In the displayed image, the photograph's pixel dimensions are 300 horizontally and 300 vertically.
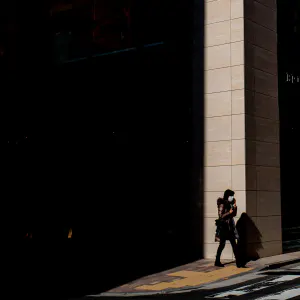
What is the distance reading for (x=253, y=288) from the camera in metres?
11.6

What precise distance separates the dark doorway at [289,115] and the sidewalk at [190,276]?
78.5 inches

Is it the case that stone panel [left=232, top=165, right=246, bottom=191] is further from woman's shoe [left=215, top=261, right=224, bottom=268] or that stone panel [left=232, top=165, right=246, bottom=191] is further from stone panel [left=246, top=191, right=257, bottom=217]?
woman's shoe [left=215, top=261, right=224, bottom=268]

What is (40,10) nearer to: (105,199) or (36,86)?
(36,86)

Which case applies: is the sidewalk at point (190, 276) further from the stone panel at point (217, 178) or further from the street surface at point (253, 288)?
the stone panel at point (217, 178)

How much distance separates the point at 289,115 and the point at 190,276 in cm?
704

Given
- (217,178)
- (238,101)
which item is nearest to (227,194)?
(217,178)

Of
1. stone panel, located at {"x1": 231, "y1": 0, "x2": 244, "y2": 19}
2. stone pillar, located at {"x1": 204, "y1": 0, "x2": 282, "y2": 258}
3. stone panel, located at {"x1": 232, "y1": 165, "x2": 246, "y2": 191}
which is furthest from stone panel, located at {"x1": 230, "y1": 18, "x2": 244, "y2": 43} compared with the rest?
stone panel, located at {"x1": 232, "y1": 165, "x2": 246, "y2": 191}

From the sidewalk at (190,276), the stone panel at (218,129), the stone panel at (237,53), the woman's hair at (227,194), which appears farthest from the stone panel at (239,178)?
the stone panel at (237,53)

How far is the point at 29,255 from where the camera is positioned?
1717 cm

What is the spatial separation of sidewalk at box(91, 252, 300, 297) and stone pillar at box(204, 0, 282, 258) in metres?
0.79

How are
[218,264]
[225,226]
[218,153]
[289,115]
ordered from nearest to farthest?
[225,226], [218,264], [218,153], [289,115]

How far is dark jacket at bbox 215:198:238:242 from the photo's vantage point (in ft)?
48.1

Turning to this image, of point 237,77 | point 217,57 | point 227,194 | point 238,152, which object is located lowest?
point 227,194

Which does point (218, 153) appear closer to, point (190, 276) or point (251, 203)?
point (251, 203)
